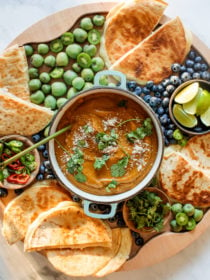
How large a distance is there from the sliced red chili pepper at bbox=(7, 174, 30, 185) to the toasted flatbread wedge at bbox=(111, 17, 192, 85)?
1.22m

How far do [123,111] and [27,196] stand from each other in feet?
3.75

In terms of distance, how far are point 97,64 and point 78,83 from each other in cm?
25

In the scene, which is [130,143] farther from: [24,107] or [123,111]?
[24,107]

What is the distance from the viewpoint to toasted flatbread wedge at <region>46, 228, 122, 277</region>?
3812 millimetres

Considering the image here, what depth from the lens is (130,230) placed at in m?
3.93

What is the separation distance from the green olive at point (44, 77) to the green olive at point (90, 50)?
405mm

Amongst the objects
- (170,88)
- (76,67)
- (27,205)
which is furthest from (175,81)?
(27,205)

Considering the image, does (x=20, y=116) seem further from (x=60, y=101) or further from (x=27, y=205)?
(x=27, y=205)

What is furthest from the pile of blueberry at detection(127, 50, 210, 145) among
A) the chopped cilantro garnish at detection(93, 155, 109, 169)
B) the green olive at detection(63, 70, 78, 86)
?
the chopped cilantro garnish at detection(93, 155, 109, 169)

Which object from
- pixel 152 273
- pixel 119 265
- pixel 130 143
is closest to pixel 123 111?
pixel 130 143

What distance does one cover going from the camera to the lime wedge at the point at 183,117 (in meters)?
3.85

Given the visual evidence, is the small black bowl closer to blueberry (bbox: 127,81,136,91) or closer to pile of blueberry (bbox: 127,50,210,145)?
pile of blueberry (bbox: 127,50,210,145)

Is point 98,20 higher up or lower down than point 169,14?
higher up

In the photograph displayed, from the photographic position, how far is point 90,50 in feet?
12.9
